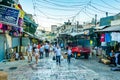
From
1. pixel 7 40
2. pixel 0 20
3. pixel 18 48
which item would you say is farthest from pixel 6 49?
pixel 0 20

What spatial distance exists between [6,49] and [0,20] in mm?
16058

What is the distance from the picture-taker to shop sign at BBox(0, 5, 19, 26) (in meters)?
16.5

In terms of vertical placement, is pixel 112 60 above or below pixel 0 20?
below

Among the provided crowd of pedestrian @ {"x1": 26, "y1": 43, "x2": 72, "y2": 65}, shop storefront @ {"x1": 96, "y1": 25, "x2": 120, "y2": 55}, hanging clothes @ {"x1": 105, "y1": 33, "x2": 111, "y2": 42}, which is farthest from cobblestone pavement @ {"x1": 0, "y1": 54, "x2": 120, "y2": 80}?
hanging clothes @ {"x1": 105, "y1": 33, "x2": 111, "y2": 42}

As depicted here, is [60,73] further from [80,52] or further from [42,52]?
[42,52]

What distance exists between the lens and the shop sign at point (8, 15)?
16500 millimetres

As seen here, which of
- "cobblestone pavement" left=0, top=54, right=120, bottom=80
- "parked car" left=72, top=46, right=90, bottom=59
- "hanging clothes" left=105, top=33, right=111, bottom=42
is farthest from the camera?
"parked car" left=72, top=46, right=90, bottom=59

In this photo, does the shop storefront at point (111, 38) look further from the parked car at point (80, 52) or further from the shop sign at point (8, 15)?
the shop sign at point (8, 15)

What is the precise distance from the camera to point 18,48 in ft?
141

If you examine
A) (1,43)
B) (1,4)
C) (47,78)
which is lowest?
(47,78)

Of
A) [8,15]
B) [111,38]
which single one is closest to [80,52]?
[111,38]

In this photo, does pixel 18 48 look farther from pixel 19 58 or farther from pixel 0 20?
pixel 0 20

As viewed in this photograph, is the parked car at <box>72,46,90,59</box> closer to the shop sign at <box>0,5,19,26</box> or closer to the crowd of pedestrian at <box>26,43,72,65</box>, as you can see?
the crowd of pedestrian at <box>26,43,72,65</box>

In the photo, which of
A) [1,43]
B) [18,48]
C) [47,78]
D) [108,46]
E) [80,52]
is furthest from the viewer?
[18,48]
